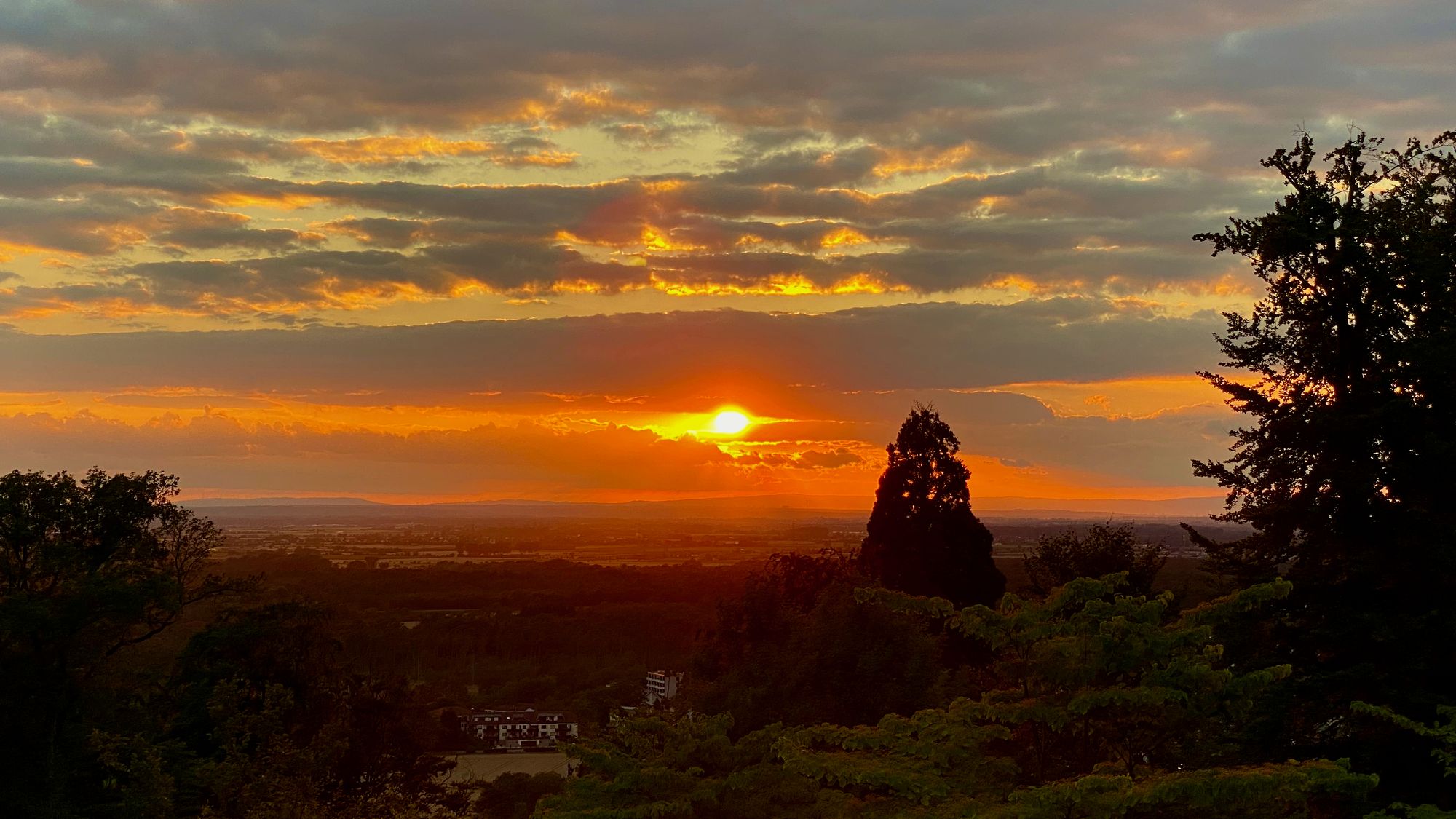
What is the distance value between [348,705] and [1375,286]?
31517 millimetres

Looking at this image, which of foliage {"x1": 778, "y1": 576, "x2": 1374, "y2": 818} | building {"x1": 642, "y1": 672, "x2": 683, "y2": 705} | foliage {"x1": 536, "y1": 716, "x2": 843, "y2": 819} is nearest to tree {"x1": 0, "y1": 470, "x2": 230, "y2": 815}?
foliage {"x1": 536, "y1": 716, "x2": 843, "y2": 819}

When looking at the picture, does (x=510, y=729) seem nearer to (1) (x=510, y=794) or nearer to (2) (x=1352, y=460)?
(1) (x=510, y=794)

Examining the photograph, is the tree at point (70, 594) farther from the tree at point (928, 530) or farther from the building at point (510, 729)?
the building at point (510, 729)

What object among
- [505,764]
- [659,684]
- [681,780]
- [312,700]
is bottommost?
[505,764]

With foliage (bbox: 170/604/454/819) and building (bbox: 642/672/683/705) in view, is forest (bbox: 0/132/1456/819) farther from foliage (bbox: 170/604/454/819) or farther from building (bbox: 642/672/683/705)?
building (bbox: 642/672/683/705)

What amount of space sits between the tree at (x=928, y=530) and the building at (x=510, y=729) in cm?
2838

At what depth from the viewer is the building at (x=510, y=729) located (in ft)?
210

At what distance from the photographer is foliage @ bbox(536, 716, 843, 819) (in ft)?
57.6

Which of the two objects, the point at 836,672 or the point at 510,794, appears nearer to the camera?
the point at 836,672

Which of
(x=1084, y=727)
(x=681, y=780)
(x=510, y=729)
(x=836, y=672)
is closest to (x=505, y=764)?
(x=510, y=729)

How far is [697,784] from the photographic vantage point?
1798 centimetres

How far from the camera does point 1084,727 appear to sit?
1503 cm

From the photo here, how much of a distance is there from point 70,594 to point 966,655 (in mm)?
28423

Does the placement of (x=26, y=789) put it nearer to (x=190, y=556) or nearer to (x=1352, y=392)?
(x=190, y=556)
